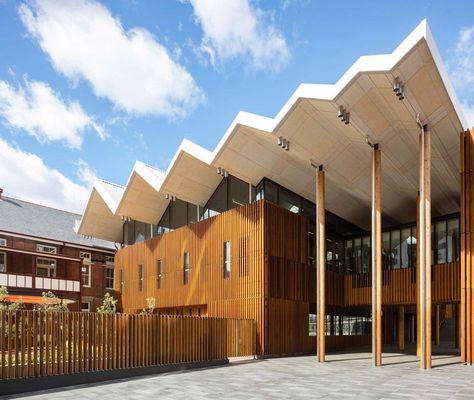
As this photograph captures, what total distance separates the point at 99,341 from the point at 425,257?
31.9 ft

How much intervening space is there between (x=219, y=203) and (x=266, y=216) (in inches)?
133

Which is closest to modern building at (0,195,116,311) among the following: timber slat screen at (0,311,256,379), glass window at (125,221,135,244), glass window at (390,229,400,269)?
glass window at (125,221,135,244)

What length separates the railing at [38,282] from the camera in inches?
1004

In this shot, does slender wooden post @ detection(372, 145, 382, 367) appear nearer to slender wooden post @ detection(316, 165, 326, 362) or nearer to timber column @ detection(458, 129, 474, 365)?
slender wooden post @ detection(316, 165, 326, 362)

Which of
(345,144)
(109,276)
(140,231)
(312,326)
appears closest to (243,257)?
(312,326)

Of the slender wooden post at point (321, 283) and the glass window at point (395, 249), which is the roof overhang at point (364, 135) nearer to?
the glass window at point (395, 249)

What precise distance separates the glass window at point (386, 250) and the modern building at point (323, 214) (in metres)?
0.05

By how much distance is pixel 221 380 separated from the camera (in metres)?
12.9

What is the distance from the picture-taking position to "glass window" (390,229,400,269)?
22438 millimetres

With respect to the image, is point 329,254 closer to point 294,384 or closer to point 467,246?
point 467,246

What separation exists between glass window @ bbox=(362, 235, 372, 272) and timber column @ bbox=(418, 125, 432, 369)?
26.7 feet

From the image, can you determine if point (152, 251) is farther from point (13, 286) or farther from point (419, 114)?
point (419, 114)

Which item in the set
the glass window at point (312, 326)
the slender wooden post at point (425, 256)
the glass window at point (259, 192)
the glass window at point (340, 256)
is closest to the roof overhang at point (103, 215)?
the glass window at point (259, 192)

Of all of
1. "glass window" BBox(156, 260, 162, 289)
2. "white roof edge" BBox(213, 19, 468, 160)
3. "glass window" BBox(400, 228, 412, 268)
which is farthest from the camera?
"glass window" BBox(156, 260, 162, 289)
